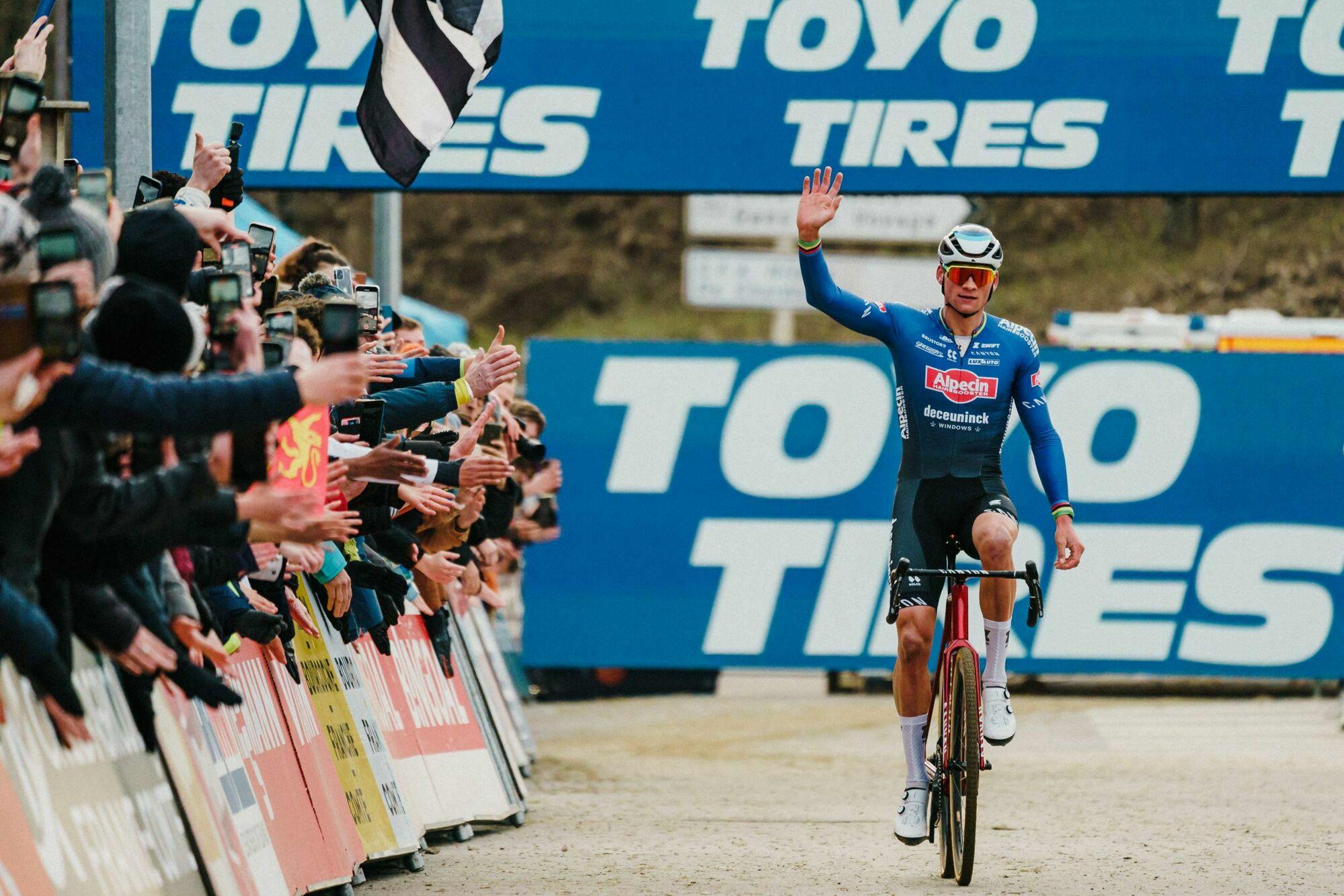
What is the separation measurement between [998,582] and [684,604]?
7.43 m

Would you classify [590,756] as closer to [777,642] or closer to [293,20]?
[777,642]

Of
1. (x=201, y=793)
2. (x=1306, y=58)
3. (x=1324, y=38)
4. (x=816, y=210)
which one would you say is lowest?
(x=201, y=793)

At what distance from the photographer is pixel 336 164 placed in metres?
12.9

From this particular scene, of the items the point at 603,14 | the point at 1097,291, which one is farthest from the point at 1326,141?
the point at 1097,291

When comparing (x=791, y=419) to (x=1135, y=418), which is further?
(x=791, y=419)

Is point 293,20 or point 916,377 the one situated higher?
point 293,20

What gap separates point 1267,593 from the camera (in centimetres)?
1533

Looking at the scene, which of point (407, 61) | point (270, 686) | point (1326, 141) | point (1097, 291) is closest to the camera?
point (270, 686)

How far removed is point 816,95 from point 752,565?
420 centimetres

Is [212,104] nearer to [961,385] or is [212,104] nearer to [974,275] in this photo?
[974,275]

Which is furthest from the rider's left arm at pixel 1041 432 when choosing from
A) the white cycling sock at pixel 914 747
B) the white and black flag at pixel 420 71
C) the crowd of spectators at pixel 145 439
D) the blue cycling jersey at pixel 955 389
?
the white and black flag at pixel 420 71

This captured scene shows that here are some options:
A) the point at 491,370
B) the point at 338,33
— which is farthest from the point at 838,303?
the point at 338,33

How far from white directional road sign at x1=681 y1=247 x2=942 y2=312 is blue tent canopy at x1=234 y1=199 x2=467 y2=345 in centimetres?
450

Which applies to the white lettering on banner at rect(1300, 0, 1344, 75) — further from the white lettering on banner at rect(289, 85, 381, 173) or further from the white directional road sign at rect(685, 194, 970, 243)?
the white directional road sign at rect(685, 194, 970, 243)
